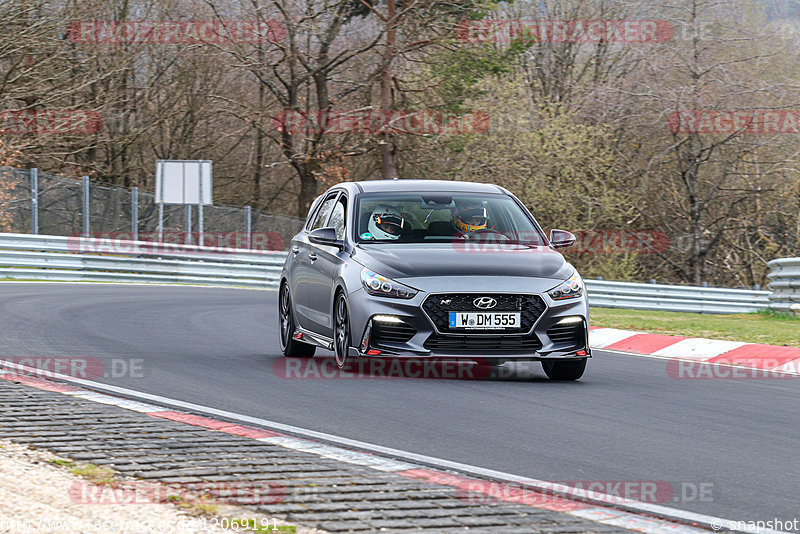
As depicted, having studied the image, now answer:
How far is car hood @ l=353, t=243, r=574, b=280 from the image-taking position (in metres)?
9.70

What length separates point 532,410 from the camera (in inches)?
332

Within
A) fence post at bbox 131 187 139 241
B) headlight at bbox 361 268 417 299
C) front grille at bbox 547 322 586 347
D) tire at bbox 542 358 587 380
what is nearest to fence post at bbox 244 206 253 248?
fence post at bbox 131 187 139 241

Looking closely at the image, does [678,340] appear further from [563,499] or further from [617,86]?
[617,86]

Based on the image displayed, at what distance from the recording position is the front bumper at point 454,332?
953 cm

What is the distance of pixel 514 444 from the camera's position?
708 cm

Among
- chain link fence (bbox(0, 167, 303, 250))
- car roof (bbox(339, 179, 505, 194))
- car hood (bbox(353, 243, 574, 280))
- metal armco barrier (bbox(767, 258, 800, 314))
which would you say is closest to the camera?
car hood (bbox(353, 243, 574, 280))

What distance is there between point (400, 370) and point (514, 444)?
3729mm

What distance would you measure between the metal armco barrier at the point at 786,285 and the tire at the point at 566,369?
11109 millimetres

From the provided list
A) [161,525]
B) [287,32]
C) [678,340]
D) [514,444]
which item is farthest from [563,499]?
[287,32]

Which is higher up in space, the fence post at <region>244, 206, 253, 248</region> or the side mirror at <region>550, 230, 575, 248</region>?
the side mirror at <region>550, 230, 575, 248</region>

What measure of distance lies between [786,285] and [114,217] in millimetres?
16117

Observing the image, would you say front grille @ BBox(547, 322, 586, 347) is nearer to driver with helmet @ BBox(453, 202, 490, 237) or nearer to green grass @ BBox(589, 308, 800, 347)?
driver with helmet @ BBox(453, 202, 490, 237)

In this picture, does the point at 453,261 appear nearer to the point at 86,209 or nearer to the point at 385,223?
the point at 385,223

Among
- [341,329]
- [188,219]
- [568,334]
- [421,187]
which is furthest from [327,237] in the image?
[188,219]
